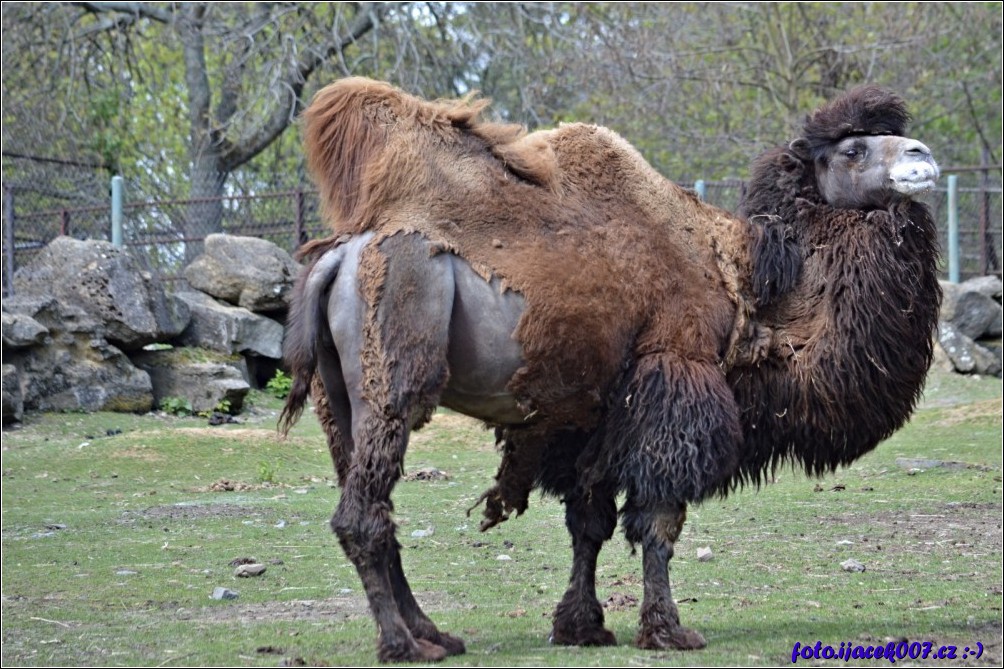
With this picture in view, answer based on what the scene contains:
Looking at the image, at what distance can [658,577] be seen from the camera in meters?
6.54

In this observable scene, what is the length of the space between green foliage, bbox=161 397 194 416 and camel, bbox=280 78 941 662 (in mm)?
9508

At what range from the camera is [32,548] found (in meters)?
9.55

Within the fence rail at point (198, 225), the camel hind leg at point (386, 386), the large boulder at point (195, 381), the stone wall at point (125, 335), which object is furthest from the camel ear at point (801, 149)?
the fence rail at point (198, 225)

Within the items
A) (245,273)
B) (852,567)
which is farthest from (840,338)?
(245,273)

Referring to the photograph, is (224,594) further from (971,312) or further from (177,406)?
(971,312)

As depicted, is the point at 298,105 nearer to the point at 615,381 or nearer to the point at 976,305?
the point at 976,305

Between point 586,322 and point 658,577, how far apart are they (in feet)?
3.99

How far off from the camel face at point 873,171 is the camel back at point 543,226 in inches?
30.9

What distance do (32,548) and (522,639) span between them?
13.8 feet

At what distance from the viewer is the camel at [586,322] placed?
20.7 feet

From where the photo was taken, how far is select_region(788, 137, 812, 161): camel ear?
7.58 meters

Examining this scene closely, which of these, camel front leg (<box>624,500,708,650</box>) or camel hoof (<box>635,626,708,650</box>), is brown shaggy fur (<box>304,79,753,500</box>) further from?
camel hoof (<box>635,626,708,650</box>)

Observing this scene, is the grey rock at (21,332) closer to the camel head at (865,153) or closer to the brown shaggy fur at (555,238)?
the brown shaggy fur at (555,238)

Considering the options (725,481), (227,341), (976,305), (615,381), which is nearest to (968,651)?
(725,481)
